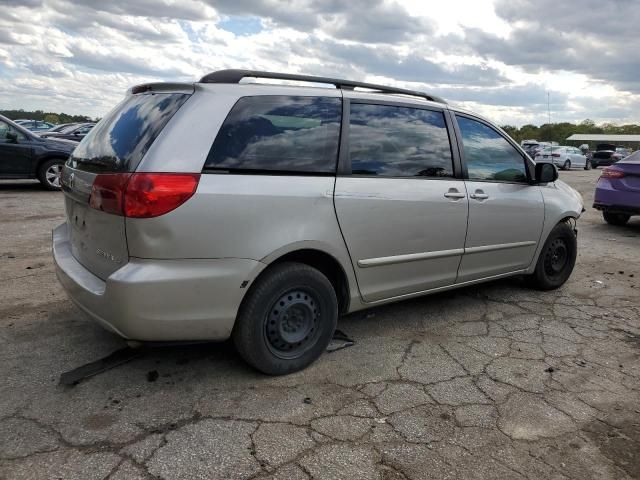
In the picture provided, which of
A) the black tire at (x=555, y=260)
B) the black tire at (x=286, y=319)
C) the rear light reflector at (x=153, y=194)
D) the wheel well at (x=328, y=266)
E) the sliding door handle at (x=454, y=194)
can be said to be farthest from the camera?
the black tire at (x=555, y=260)

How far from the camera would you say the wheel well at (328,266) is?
3293 mm

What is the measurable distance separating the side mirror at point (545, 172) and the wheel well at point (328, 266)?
2374mm

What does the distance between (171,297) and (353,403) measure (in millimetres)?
1168

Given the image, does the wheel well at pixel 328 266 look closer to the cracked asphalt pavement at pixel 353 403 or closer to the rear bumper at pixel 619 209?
the cracked asphalt pavement at pixel 353 403

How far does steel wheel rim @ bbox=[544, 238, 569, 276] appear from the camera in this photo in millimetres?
5254

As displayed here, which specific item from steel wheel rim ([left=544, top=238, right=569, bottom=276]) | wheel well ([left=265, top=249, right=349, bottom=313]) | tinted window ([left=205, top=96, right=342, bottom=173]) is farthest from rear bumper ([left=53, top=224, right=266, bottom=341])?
steel wheel rim ([left=544, top=238, right=569, bottom=276])

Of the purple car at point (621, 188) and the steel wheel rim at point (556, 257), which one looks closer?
the steel wheel rim at point (556, 257)

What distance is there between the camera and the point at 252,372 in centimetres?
330

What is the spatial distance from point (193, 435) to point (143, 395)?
1.74 feet

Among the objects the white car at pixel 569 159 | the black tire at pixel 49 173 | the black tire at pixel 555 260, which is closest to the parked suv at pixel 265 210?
the black tire at pixel 555 260

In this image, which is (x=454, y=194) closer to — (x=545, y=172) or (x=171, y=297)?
(x=545, y=172)

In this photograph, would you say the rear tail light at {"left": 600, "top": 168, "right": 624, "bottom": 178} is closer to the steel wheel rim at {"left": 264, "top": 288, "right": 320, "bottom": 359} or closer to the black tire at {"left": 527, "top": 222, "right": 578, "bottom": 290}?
the black tire at {"left": 527, "top": 222, "right": 578, "bottom": 290}

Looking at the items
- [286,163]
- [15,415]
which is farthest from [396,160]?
[15,415]

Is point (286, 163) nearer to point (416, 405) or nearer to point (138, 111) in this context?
point (138, 111)
